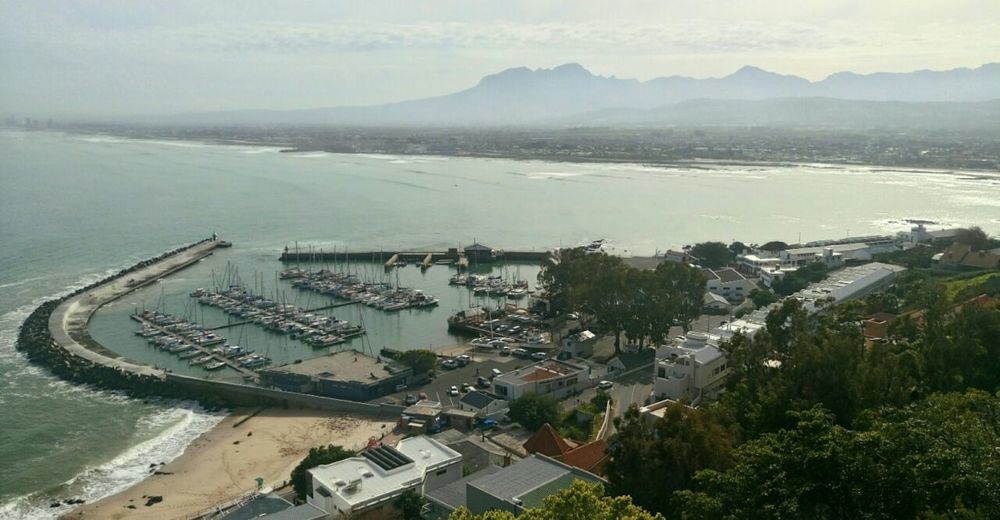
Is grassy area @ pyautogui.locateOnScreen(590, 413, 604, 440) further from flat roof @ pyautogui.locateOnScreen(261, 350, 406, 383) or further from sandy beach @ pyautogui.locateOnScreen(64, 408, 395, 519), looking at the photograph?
flat roof @ pyautogui.locateOnScreen(261, 350, 406, 383)

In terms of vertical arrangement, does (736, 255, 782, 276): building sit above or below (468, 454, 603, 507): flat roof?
below

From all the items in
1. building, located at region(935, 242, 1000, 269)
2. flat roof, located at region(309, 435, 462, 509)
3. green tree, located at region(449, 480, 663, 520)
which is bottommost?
flat roof, located at region(309, 435, 462, 509)

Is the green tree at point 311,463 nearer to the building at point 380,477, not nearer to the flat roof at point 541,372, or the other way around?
the building at point 380,477

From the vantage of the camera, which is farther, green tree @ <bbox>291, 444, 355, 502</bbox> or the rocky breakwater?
the rocky breakwater

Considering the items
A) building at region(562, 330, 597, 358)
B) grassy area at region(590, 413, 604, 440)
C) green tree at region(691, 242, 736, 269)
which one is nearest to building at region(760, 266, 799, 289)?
green tree at region(691, 242, 736, 269)

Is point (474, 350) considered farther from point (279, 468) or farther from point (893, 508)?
point (893, 508)

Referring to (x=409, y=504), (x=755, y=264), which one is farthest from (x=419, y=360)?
(x=755, y=264)
